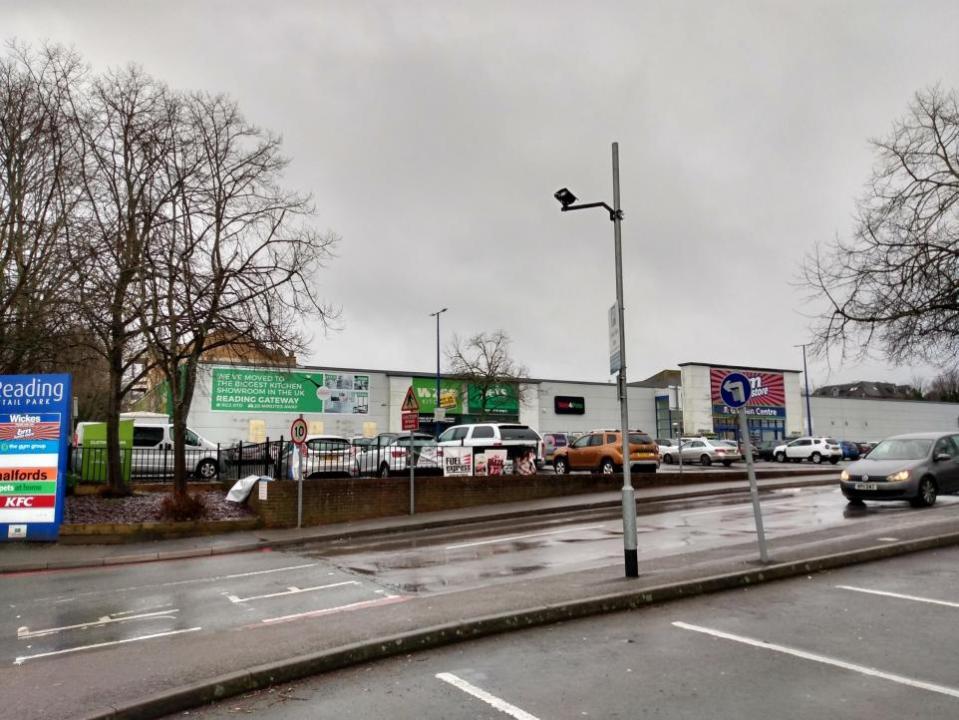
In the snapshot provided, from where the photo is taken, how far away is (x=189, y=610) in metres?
8.77

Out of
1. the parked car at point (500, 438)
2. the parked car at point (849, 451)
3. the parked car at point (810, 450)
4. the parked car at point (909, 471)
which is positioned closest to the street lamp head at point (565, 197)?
the parked car at point (909, 471)

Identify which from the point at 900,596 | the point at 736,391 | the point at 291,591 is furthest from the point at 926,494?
the point at 291,591

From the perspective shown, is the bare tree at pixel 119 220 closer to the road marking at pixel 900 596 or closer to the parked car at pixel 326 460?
the parked car at pixel 326 460

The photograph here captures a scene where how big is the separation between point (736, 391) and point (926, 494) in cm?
888

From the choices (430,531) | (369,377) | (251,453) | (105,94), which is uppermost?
(105,94)

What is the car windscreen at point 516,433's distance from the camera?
24.7 m

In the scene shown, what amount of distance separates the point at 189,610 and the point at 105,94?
14627mm

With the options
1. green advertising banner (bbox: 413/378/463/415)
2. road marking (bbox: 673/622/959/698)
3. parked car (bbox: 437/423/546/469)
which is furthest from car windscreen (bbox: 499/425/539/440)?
green advertising banner (bbox: 413/378/463/415)

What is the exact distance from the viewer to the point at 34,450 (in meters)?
15.2

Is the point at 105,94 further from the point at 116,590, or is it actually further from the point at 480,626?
the point at 480,626

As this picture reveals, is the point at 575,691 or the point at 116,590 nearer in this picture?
the point at 575,691

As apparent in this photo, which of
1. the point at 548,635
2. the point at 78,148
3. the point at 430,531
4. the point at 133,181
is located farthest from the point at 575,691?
the point at 78,148

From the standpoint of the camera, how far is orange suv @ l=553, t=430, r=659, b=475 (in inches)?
1000

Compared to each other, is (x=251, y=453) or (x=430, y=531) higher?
(x=251, y=453)
